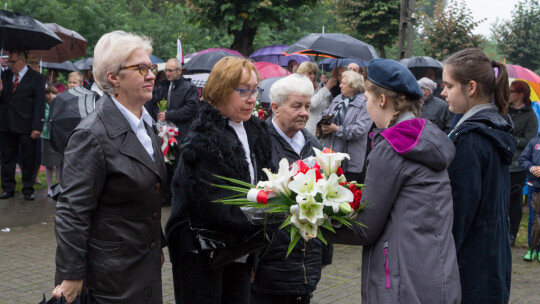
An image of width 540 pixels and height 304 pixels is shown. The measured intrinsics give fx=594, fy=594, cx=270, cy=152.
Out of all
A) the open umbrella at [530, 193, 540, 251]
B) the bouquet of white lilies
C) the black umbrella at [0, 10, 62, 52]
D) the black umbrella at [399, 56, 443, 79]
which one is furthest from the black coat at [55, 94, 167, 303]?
the black umbrella at [399, 56, 443, 79]

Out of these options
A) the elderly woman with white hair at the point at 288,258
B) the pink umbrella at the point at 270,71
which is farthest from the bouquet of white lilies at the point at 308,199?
the pink umbrella at the point at 270,71

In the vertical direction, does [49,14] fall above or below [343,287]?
above

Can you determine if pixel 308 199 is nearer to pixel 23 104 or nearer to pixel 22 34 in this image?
pixel 22 34

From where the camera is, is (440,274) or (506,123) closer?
(440,274)

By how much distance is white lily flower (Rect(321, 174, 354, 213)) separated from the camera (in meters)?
2.67

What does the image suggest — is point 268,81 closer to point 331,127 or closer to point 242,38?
point 331,127

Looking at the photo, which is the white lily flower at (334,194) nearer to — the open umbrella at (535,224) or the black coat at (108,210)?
the black coat at (108,210)

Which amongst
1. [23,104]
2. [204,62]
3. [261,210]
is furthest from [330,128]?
[204,62]

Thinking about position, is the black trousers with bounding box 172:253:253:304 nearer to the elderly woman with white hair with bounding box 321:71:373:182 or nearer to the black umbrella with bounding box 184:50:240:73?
the elderly woman with white hair with bounding box 321:71:373:182

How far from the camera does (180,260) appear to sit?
348 centimetres

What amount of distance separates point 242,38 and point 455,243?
17.5 m

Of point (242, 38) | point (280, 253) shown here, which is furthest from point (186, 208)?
point (242, 38)

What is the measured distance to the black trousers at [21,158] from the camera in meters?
10.2

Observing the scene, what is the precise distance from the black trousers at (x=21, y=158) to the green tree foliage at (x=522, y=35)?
28.9 metres
